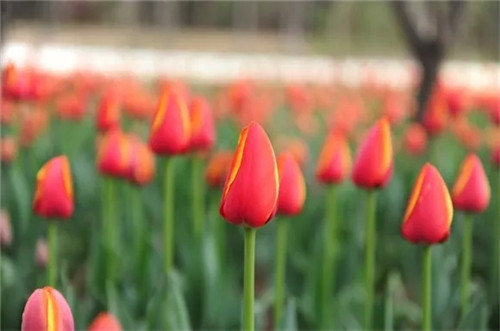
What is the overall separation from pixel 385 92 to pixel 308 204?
113 inches

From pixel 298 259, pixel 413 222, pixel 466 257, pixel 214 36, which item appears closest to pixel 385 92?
pixel 298 259

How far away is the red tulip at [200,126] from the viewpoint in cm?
213

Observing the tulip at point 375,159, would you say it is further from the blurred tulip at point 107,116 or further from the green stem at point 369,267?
the blurred tulip at point 107,116

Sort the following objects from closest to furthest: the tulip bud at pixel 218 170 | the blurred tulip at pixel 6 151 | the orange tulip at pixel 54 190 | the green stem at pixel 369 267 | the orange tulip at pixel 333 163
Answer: the orange tulip at pixel 54 190 → the green stem at pixel 369 267 → the orange tulip at pixel 333 163 → the tulip bud at pixel 218 170 → the blurred tulip at pixel 6 151

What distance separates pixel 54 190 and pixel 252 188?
25.1 inches

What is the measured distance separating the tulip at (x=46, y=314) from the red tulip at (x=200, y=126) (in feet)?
3.61

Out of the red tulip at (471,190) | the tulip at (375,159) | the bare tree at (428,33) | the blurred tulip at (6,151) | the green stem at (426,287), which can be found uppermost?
the bare tree at (428,33)

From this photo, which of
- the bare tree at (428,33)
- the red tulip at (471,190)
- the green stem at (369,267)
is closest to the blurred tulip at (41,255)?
the green stem at (369,267)

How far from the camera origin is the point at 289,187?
1.70m

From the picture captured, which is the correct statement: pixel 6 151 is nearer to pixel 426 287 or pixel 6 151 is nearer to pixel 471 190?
pixel 471 190

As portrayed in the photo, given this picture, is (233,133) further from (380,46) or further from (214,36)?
(214,36)

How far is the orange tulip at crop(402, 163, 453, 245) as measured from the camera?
1.38 metres

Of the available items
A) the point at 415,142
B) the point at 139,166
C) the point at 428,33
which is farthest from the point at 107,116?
the point at 428,33

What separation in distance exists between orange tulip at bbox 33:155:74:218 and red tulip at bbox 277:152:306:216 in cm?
36
